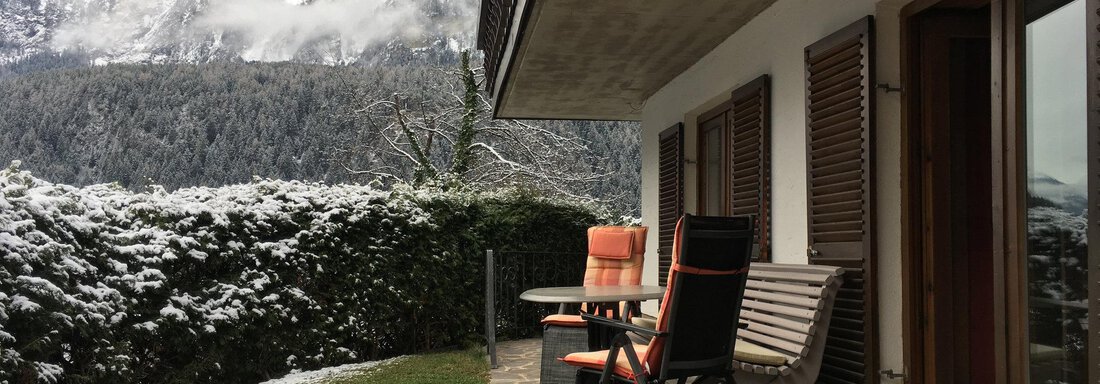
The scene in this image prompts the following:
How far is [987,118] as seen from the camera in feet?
12.8

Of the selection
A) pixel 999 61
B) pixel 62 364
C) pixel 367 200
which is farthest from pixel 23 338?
pixel 999 61

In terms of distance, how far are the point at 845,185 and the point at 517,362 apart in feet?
13.7

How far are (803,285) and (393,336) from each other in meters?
5.33

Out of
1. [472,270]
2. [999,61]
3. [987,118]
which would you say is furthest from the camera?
[472,270]

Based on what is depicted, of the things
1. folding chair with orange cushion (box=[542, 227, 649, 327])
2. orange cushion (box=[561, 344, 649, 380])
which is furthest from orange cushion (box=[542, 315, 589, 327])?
orange cushion (box=[561, 344, 649, 380])

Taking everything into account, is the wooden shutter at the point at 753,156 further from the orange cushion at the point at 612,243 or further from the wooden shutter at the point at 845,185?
the orange cushion at the point at 612,243

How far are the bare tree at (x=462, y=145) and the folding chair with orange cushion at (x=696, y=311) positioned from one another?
1305cm

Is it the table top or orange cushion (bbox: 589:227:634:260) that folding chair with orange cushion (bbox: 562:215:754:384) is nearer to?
the table top

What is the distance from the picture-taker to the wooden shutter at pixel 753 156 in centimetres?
539

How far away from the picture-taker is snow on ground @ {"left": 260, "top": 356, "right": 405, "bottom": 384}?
6.82m

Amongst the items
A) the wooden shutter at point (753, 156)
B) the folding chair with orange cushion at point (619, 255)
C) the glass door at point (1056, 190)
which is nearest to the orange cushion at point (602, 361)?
the glass door at point (1056, 190)

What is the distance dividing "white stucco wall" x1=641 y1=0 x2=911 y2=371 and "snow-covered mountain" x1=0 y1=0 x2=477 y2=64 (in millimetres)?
22475

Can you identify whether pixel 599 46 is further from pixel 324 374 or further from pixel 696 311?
pixel 324 374

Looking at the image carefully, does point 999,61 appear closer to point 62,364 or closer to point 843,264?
point 843,264
